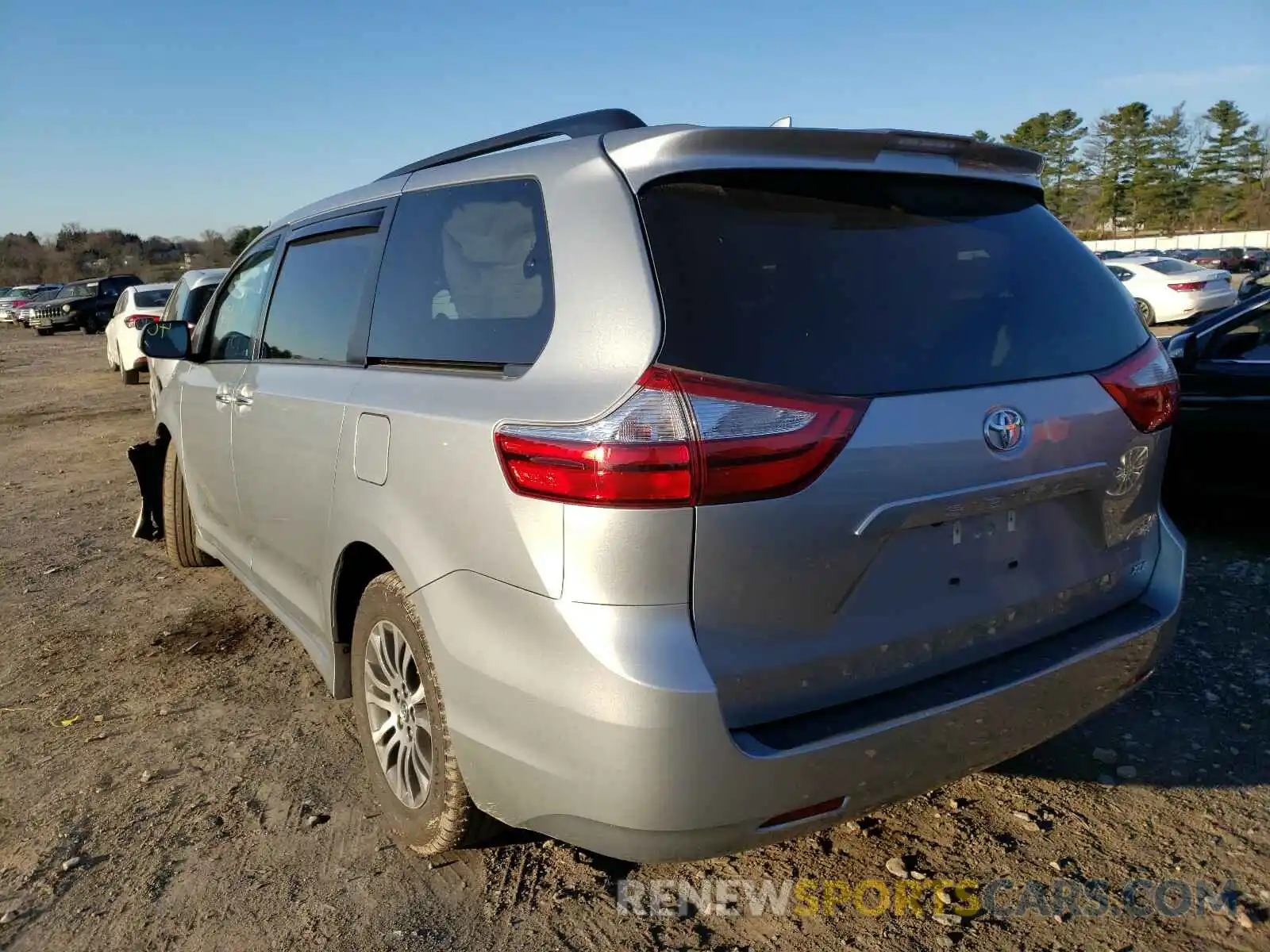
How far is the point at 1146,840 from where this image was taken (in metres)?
2.69

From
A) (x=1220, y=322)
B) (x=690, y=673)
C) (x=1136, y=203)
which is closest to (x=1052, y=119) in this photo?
(x=1136, y=203)

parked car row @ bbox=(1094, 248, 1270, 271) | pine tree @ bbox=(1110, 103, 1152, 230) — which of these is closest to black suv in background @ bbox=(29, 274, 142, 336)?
parked car row @ bbox=(1094, 248, 1270, 271)

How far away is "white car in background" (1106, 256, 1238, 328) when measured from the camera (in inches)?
827

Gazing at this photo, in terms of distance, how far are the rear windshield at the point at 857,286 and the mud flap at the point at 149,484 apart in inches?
186

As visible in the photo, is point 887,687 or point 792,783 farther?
point 887,687

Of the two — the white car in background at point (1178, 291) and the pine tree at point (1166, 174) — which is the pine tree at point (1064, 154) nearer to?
the pine tree at point (1166, 174)

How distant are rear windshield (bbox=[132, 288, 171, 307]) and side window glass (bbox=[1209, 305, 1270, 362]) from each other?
17.4m

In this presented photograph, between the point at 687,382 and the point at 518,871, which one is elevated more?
the point at 687,382

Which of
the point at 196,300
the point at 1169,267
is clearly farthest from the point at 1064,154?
the point at 196,300

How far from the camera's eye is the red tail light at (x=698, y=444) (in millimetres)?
1879

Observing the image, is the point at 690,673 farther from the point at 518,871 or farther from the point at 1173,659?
the point at 1173,659

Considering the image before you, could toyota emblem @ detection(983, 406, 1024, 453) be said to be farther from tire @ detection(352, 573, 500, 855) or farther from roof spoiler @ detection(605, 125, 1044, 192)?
tire @ detection(352, 573, 500, 855)

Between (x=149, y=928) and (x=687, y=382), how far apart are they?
80.5 inches

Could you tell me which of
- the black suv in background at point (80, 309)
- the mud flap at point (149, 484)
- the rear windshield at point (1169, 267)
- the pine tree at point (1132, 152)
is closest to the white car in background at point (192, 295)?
the mud flap at point (149, 484)
